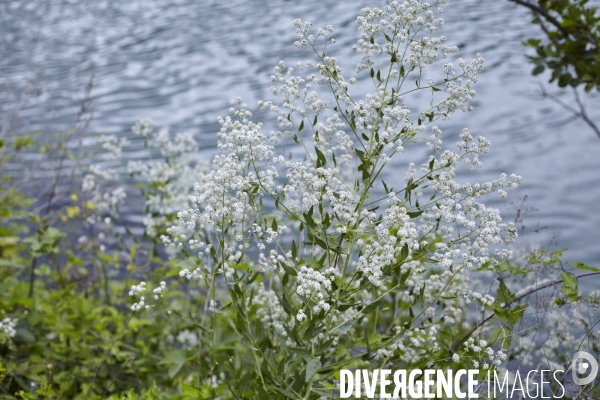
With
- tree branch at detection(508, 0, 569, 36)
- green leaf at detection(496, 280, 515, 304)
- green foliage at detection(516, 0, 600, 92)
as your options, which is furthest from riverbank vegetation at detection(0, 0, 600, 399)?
green foliage at detection(516, 0, 600, 92)

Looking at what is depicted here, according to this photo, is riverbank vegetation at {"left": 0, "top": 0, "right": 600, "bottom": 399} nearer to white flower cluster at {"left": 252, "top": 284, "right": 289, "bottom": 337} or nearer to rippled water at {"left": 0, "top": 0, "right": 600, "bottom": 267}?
white flower cluster at {"left": 252, "top": 284, "right": 289, "bottom": 337}

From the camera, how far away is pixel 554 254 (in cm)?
263

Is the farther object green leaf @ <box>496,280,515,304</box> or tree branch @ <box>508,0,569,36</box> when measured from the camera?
tree branch @ <box>508,0,569,36</box>

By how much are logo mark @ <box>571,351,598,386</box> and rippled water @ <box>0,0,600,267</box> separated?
3.65 meters

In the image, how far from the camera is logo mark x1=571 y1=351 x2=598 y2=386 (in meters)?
2.56

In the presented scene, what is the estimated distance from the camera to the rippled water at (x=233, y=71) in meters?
7.92

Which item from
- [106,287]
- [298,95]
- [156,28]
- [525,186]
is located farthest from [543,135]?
[156,28]

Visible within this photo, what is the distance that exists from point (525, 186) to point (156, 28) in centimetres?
1077

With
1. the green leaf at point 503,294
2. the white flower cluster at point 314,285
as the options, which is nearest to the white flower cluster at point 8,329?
the white flower cluster at point 314,285

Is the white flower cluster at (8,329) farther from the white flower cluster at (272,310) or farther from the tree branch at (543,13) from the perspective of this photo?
the tree branch at (543,13)

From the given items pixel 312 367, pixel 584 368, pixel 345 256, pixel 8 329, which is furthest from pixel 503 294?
pixel 8 329

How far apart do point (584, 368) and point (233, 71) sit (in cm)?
1018

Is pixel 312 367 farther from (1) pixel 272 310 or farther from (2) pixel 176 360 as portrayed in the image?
(2) pixel 176 360

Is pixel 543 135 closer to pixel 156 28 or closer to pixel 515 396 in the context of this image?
pixel 515 396
